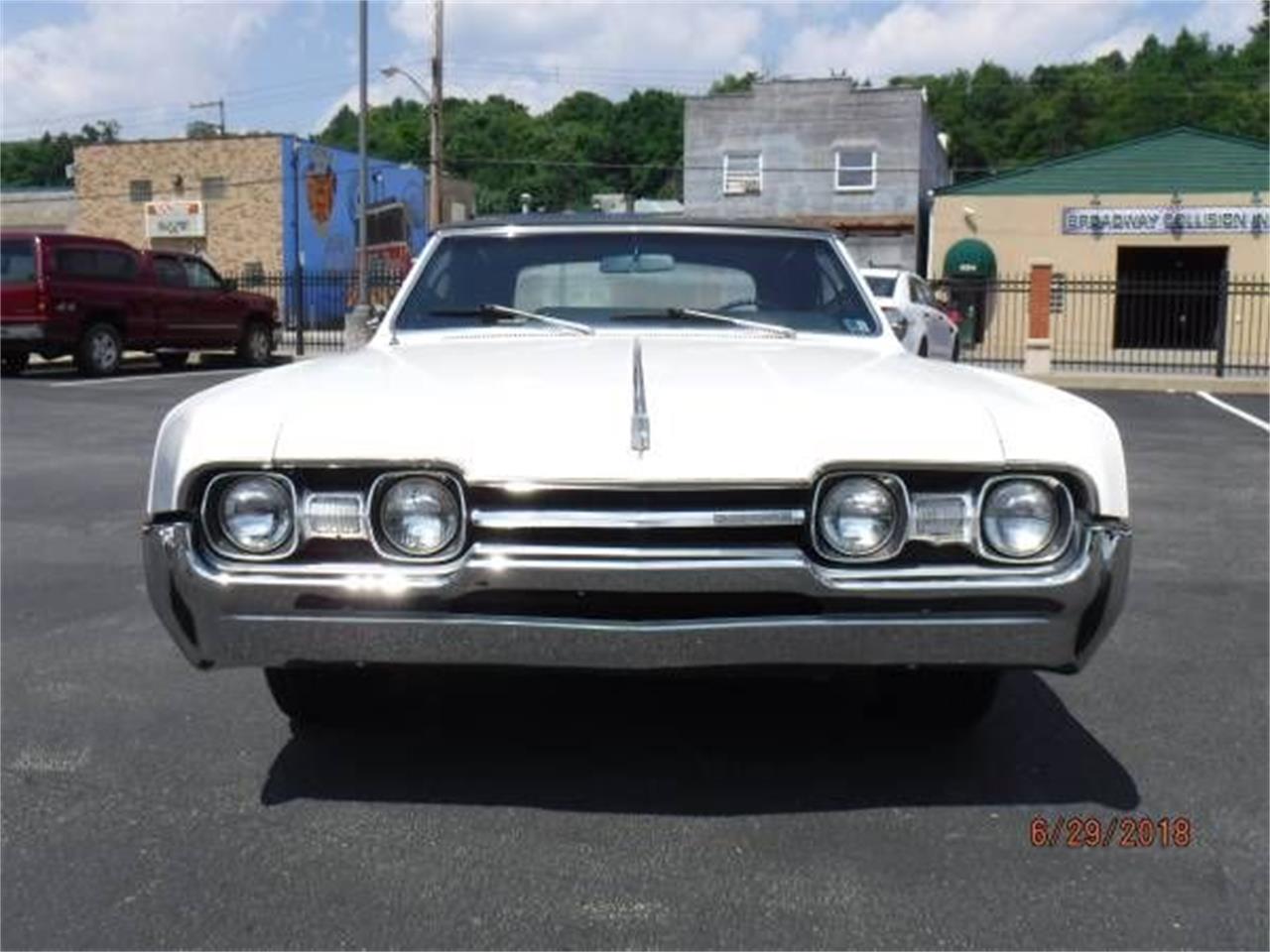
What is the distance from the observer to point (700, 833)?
3283 mm

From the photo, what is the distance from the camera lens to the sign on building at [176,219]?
4219 centimetres

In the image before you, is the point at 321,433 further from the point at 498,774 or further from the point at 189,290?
the point at 189,290

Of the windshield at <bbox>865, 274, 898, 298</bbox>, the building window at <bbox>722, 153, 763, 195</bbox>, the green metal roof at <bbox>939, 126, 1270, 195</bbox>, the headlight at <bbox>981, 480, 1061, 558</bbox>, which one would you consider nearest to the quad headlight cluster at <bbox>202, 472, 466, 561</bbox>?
the headlight at <bbox>981, 480, 1061, 558</bbox>

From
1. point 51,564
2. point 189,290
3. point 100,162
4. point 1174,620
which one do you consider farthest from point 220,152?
point 1174,620

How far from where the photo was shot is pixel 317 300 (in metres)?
35.1

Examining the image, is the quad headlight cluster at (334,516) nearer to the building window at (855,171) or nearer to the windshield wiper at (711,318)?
the windshield wiper at (711,318)

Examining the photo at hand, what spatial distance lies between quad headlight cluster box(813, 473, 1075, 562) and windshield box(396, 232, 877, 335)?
59.4 inches

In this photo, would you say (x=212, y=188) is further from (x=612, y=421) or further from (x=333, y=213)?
(x=612, y=421)

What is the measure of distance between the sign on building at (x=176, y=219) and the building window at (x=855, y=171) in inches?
784

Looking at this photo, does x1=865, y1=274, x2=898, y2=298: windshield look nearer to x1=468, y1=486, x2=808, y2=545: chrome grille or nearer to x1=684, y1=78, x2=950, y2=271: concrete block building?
x1=468, y1=486, x2=808, y2=545: chrome grille

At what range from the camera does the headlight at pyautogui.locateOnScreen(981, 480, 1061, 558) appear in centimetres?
294

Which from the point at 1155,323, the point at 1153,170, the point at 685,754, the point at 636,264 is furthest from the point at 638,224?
the point at 1155,323

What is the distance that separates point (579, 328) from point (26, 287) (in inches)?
620

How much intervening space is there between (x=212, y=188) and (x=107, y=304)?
2494 cm
